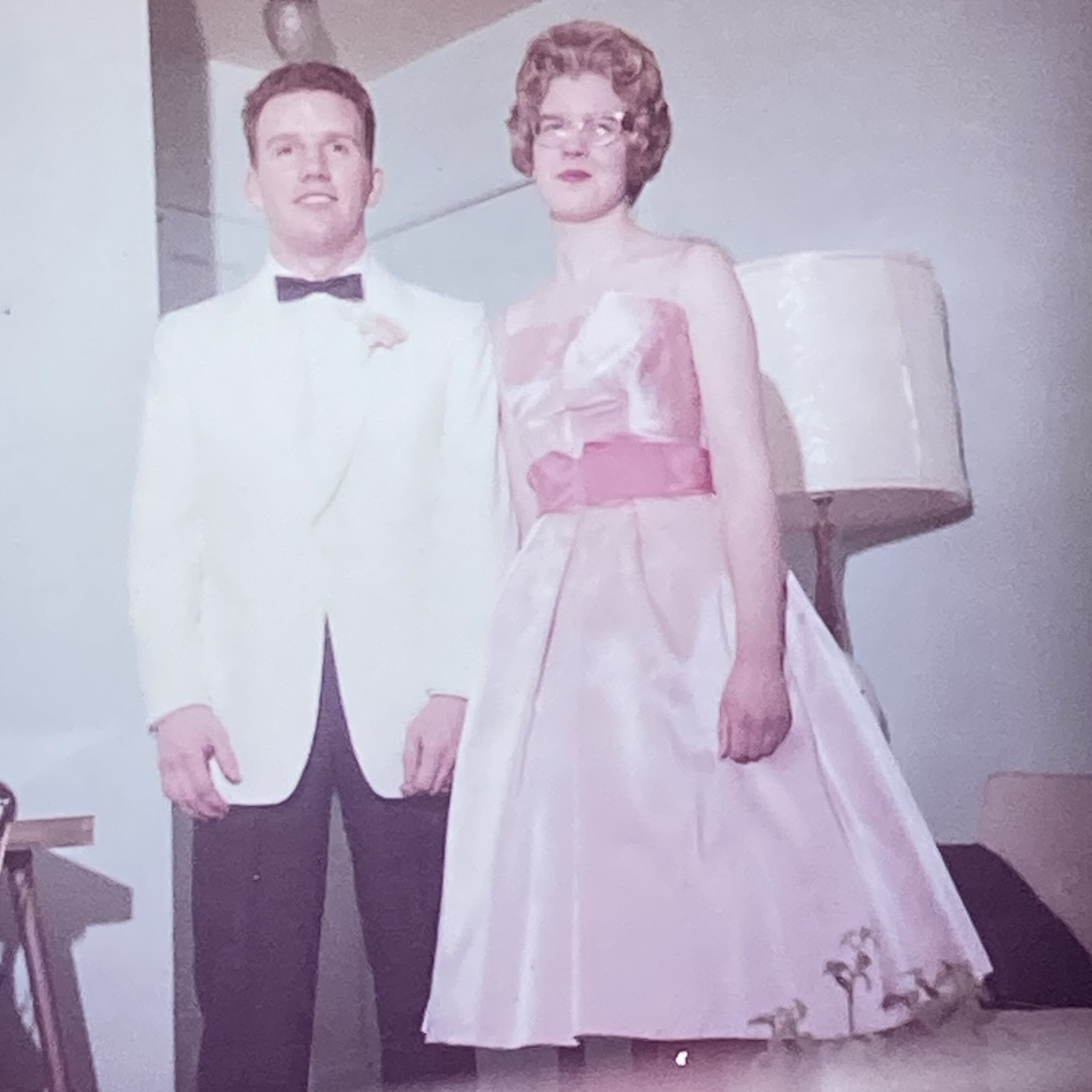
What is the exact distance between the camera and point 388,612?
1.31m

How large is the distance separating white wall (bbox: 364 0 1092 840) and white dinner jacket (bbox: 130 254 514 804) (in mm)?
116

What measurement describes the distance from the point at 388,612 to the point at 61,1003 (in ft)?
1.29

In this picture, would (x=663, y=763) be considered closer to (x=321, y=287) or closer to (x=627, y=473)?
(x=627, y=473)

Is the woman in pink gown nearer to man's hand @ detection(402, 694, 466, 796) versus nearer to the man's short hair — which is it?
man's hand @ detection(402, 694, 466, 796)

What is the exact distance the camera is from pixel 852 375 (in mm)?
1422

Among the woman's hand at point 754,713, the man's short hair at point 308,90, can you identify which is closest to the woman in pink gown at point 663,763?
the woman's hand at point 754,713

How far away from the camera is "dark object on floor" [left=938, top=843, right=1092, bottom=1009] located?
1.32 metres

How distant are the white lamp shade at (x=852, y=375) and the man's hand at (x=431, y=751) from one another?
1.13 ft

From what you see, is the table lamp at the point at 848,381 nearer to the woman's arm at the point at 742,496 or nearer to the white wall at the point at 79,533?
the woman's arm at the point at 742,496

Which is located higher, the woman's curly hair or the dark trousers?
the woman's curly hair

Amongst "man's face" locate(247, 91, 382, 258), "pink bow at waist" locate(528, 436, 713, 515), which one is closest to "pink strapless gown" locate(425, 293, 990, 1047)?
"pink bow at waist" locate(528, 436, 713, 515)

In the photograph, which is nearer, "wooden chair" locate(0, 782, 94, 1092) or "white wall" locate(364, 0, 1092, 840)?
"wooden chair" locate(0, 782, 94, 1092)

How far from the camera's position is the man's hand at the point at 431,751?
1302mm

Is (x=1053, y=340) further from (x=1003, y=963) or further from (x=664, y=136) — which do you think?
(x=1003, y=963)
